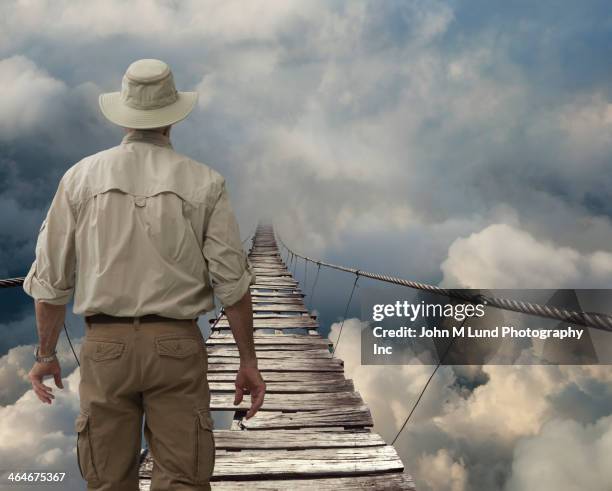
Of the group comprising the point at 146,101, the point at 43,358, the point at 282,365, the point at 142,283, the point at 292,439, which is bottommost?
the point at 292,439

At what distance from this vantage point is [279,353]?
5637 mm

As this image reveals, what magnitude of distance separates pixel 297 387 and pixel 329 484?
1735 mm

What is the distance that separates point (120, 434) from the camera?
1.70 m

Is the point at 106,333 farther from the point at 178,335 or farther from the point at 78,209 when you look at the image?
the point at 78,209

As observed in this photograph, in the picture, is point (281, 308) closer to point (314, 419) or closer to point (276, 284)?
point (276, 284)

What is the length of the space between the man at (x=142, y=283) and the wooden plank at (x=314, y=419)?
1.93 m

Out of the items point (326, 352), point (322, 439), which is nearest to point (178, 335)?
point (322, 439)

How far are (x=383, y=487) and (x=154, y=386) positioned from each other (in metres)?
1.61

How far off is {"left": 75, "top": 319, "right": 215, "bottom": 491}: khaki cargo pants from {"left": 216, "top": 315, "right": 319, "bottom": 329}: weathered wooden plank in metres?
4.97

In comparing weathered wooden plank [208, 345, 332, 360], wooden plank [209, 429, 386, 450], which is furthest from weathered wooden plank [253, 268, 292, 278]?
wooden plank [209, 429, 386, 450]

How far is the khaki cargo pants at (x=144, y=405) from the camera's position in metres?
1.61

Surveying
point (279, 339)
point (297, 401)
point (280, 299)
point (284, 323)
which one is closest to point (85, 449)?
point (297, 401)

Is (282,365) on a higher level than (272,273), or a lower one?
lower

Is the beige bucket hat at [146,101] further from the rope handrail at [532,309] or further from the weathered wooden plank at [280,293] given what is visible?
the weathered wooden plank at [280,293]
